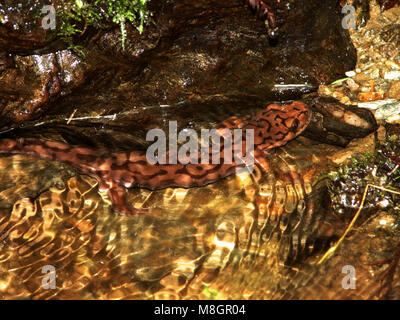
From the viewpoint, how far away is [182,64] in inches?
190

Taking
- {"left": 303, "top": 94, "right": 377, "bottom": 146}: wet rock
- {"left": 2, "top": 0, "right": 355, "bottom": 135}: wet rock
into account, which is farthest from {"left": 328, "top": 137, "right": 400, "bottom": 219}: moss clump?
{"left": 2, "top": 0, "right": 355, "bottom": 135}: wet rock

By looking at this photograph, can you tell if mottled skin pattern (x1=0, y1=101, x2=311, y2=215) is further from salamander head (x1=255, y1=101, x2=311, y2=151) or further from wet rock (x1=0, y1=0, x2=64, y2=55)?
wet rock (x1=0, y1=0, x2=64, y2=55)

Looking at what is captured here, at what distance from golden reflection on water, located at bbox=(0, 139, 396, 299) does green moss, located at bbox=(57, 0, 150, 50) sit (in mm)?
1587

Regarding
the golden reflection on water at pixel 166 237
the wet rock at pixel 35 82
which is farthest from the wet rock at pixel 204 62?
the golden reflection on water at pixel 166 237

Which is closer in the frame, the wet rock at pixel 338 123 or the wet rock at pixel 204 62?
the wet rock at pixel 204 62

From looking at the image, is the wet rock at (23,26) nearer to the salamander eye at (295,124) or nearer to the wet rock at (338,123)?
the salamander eye at (295,124)

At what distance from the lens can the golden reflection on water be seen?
3586 mm

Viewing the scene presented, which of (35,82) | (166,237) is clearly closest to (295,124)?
(166,237)

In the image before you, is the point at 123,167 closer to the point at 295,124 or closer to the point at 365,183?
Result: the point at 295,124

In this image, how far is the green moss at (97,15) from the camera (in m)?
3.77

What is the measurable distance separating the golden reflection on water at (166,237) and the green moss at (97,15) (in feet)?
5.21

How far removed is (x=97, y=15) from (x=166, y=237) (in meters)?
2.52

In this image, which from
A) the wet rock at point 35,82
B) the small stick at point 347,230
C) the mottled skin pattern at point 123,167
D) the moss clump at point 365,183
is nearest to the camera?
the small stick at point 347,230

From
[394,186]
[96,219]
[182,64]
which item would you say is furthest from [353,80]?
[96,219]
